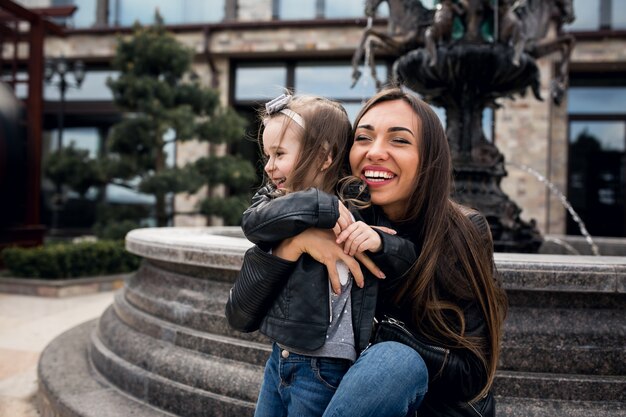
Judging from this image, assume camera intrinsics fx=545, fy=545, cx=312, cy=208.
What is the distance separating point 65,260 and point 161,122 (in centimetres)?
282

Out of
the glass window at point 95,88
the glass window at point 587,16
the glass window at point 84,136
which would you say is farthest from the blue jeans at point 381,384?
the glass window at point 84,136

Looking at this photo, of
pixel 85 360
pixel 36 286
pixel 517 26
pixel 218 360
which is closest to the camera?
pixel 218 360

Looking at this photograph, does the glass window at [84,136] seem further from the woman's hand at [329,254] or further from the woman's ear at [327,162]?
the woman's hand at [329,254]

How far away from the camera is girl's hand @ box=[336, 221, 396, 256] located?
130 centimetres

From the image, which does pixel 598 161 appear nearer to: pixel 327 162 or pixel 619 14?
pixel 619 14

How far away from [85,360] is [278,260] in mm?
2767

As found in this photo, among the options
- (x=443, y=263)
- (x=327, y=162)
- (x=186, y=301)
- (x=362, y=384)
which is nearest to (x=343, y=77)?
(x=186, y=301)

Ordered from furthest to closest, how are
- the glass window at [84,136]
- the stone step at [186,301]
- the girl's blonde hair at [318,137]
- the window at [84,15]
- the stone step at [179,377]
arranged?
the glass window at [84,136] < the window at [84,15] < the stone step at [186,301] < the stone step at [179,377] < the girl's blonde hair at [318,137]

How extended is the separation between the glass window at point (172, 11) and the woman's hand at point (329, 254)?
44.3ft

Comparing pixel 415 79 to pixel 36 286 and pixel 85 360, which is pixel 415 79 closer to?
pixel 85 360

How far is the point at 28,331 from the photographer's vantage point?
Result: 5543mm

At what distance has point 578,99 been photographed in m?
12.8

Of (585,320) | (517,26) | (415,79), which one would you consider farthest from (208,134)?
(585,320)

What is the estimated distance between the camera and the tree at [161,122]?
9430 millimetres
